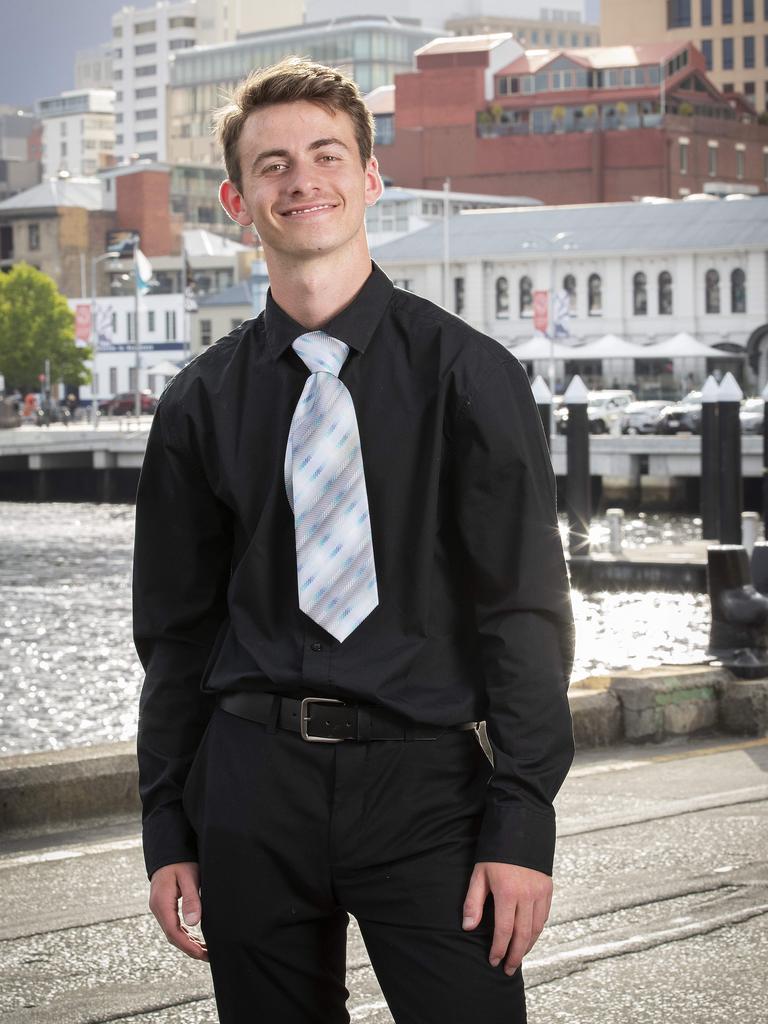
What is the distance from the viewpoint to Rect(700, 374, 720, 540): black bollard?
98.9 ft

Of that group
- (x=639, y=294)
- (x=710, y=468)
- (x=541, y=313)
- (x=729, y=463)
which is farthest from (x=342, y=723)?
(x=639, y=294)

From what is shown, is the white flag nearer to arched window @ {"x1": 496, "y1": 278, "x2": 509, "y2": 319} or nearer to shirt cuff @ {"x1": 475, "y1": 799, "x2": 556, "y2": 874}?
arched window @ {"x1": 496, "y1": 278, "x2": 509, "y2": 319}

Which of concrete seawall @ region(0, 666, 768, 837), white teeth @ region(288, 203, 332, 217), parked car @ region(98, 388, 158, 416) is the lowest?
concrete seawall @ region(0, 666, 768, 837)

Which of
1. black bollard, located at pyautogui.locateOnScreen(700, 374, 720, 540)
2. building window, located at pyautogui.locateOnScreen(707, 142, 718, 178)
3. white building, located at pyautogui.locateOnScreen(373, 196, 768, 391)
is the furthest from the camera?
building window, located at pyautogui.locateOnScreen(707, 142, 718, 178)

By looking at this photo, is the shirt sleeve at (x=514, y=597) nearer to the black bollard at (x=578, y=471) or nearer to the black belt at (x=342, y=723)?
the black belt at (x=342, y=723)

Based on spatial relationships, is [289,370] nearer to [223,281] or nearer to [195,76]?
[223,281]

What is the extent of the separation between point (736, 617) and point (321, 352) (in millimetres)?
7975

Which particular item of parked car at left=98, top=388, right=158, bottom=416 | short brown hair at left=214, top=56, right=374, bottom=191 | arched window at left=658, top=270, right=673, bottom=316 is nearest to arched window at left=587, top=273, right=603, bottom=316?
arched window at left=658, top=270, right=673, bottom=316

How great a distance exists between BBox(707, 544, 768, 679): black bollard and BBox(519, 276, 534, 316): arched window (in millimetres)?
76357

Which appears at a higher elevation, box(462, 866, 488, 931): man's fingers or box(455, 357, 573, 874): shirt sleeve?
box(455, 357, 573, 874): shirt sleeve

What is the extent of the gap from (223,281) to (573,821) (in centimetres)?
11007

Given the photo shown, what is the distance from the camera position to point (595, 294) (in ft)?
281

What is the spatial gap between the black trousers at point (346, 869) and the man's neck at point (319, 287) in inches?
26.0

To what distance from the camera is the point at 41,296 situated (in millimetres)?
98688
